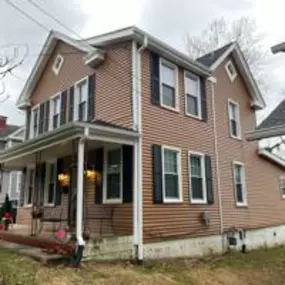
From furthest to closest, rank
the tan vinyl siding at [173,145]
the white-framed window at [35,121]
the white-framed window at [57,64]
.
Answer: the white-framed window at [35,121]
the white-framed window at [57,64]
the tan vinyl siding at [173,145]

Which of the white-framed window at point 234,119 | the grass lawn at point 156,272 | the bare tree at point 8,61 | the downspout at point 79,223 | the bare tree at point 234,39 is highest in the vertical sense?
the bare tree at point 234,39

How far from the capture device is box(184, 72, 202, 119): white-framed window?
1237cm

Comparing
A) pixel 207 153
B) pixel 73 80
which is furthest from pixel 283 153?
pixel 73 80

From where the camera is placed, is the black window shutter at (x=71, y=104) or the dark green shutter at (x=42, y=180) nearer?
the black window shutter at (x=71, y=104)

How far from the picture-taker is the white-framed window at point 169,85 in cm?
1141

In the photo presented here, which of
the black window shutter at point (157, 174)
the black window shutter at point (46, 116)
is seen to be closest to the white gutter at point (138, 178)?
the black window shutter at point (157, 174)

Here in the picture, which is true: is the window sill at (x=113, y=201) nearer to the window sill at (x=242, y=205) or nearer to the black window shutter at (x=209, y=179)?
the black window shutter at (x=209, y=179)

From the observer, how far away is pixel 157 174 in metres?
10.3

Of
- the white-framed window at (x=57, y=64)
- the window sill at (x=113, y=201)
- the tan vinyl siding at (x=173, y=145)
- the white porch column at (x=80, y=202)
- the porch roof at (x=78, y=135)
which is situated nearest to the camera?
the white porch column at (x=80, y=202)

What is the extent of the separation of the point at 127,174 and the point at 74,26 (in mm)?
4372

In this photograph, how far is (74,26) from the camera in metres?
10.3

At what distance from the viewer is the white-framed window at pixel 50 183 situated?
13180 mm

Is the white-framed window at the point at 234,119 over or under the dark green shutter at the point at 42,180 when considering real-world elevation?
over

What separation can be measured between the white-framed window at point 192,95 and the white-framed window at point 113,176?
10.1 feet
